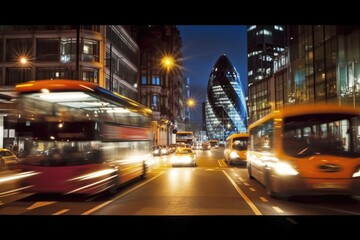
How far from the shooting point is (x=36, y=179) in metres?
12.5

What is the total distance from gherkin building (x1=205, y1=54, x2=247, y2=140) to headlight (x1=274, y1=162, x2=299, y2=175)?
157 metres

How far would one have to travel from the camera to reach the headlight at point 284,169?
11.8m

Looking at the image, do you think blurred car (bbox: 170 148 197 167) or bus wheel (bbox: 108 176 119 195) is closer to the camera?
bus wheel (bbox: 108 176 119 195)

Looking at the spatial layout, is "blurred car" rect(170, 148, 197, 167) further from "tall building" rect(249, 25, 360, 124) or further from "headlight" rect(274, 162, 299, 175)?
"headlight" rect(274, 162, 299, 175)

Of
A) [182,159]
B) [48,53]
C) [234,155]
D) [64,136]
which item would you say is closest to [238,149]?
[234,155]

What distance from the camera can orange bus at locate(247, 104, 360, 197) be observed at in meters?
11.5

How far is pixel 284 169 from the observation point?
472 inches

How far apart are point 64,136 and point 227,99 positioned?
535ft

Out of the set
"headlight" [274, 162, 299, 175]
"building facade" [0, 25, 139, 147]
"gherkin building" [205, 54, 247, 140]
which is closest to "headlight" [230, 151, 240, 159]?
"headlight" [274, 162, 299, 175]

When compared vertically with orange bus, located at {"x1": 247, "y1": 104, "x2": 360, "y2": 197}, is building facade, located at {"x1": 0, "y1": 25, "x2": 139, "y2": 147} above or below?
above

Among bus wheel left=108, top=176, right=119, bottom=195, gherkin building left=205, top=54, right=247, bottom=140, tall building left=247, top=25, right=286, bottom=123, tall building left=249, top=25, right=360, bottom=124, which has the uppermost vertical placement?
tall building left=247, top=25, right=286, bottom=123

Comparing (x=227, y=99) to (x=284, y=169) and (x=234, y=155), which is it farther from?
(x=284, y=169)
